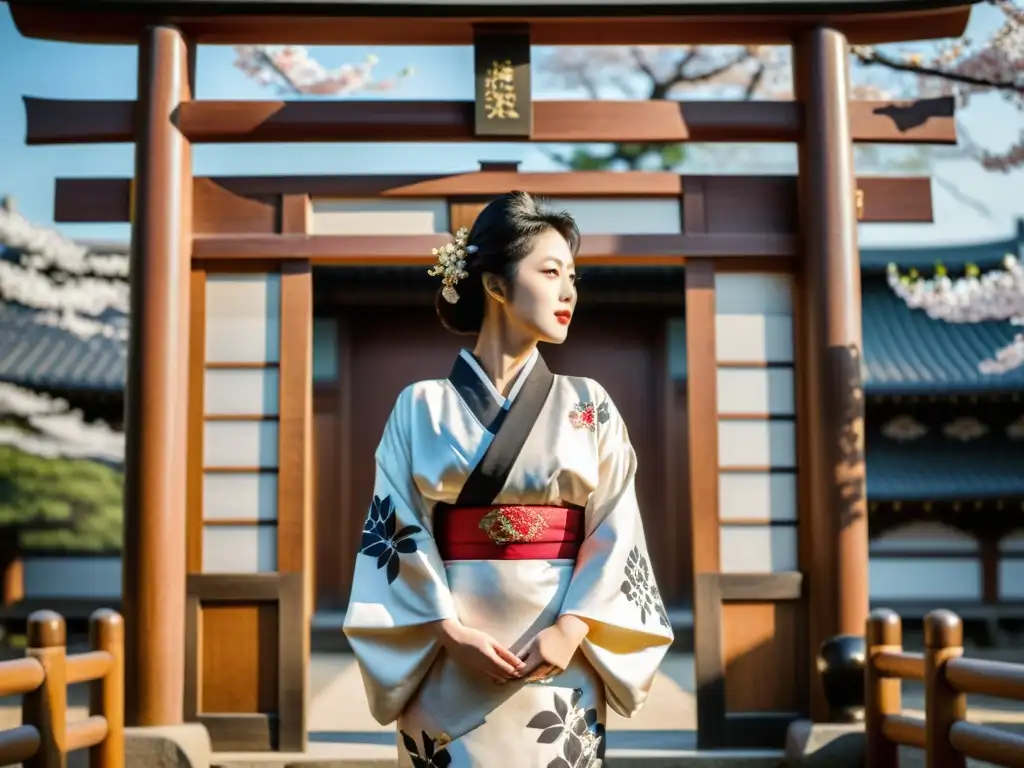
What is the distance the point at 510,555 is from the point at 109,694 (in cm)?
258

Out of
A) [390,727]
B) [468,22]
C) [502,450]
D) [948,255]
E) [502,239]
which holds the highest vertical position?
[948,255]

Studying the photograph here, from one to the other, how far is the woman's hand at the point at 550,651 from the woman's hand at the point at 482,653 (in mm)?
29

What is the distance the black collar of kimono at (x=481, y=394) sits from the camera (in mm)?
2852

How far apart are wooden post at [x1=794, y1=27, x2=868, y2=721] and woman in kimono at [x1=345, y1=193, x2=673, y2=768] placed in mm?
2978

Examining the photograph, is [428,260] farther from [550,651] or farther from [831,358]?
[550,651]

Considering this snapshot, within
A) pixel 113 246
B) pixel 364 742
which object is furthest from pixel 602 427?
pixel 113 246

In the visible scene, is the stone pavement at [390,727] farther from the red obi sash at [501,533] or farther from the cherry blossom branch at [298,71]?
the cherry blossom branch at [298,71]

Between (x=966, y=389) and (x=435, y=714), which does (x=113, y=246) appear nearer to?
(x=966, y=389)

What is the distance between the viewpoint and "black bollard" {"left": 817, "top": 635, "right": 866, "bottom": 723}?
511 cm

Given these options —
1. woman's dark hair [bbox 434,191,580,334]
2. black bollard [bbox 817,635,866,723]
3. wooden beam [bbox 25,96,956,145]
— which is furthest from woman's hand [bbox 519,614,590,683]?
wooden beam [bbox 25,96,956,145]

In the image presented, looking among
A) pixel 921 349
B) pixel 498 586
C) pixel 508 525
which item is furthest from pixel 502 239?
pixel 921 349

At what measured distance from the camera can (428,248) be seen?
5.93 metres

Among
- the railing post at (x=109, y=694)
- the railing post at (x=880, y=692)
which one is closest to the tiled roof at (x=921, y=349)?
the railing post at (x=880, y=692)

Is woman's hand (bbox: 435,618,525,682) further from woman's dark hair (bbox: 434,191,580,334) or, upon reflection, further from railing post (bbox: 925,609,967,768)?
railing post (bbox: 925,609,967,768)
